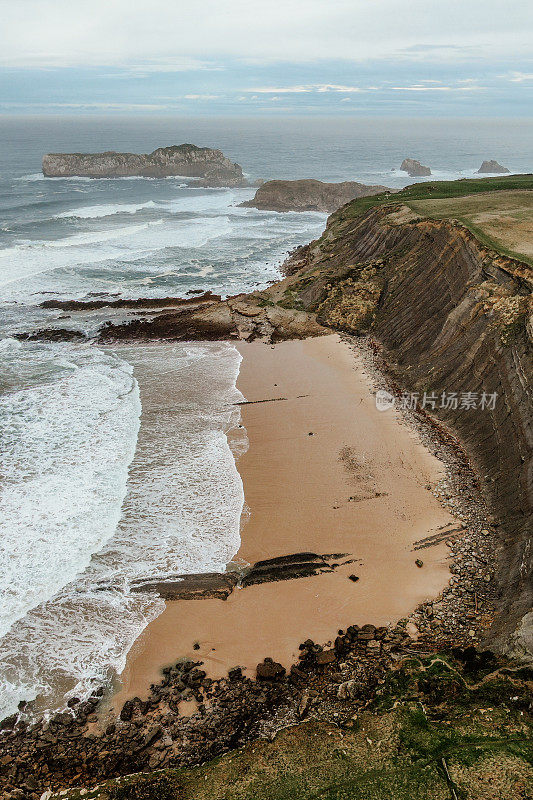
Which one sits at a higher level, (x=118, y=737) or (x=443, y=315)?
(x=443, y=315)

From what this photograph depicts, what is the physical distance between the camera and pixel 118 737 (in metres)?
11.6

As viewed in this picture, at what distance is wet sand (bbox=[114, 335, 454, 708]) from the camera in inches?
547

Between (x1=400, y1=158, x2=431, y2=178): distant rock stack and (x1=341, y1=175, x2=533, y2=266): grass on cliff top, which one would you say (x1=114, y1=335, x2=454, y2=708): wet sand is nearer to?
(x1=341, y1=175, x2=533, y2=266): grass on cliff top

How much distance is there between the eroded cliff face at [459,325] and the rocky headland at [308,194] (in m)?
40.2

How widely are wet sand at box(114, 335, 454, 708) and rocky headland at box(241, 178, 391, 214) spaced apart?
208 feet

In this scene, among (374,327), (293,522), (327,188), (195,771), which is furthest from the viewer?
(327,188)

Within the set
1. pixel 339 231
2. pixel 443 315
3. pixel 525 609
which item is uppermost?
pixel 339 231

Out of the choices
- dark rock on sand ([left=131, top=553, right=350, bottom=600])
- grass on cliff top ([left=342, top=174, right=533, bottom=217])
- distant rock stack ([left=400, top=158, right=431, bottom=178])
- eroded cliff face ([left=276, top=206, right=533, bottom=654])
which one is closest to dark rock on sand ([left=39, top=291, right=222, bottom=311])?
eroded cliff face ([left=276, top=206, right=533, bottom=654])

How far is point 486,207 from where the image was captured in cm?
3638

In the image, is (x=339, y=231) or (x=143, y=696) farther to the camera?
(x=339, y=231)

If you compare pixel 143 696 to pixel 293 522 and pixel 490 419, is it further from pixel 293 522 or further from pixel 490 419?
pixel 490 419

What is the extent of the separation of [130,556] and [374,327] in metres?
22.9

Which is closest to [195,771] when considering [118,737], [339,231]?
[118,737]

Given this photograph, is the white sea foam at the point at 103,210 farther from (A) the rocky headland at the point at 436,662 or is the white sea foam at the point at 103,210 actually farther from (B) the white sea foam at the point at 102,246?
(A) the rocky headland at the point at 436,662
